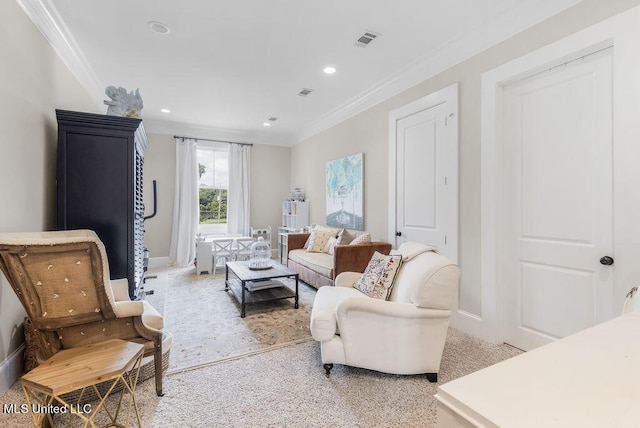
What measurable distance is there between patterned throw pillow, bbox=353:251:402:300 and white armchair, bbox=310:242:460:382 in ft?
1.10

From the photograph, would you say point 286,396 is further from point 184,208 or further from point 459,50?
point 184,208

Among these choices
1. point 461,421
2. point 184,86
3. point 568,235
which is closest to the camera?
point 461,421

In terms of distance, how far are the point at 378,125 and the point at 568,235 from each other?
2484 mm

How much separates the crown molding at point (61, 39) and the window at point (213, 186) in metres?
2.56

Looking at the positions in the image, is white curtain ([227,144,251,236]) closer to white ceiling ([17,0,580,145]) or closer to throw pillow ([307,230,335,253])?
white ceiling ([17,0,580,145])

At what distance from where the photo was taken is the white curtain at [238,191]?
625cm

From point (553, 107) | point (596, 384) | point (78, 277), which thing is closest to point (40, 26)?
point (78, 277)

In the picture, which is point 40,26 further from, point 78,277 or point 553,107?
point 553,107

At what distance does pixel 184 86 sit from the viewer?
3896 mm

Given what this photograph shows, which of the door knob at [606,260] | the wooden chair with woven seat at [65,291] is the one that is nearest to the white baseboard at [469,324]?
the door knob at [606,260]

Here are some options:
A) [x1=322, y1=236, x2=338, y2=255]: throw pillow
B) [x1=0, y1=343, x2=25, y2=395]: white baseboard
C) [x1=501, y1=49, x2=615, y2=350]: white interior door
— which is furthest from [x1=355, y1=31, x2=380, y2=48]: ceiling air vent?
[x1=0, y1=343, x2=25, y2=395]: white baseboard

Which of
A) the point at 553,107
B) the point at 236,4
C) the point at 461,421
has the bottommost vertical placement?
the point at 461,421

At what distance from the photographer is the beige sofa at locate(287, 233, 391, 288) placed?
11.3 ft

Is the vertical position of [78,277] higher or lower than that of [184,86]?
lower
